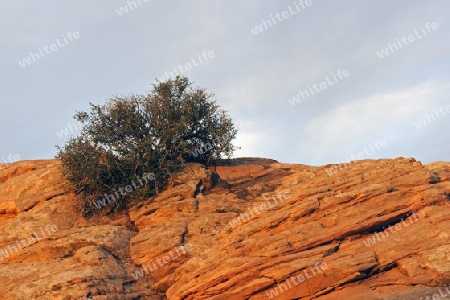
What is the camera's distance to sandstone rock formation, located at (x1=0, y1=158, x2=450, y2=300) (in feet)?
52.5

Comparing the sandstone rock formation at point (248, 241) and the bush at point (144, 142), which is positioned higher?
the bush at point (144, 142)

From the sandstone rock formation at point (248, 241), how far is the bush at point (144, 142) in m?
1.12

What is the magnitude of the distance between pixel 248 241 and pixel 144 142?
9.72 m

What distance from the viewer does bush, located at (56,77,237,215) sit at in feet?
80.2

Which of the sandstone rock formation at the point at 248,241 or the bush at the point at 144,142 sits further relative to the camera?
the bush at the point at 144,142

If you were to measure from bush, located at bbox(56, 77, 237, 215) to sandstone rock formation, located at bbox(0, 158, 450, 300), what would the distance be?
1.12 m

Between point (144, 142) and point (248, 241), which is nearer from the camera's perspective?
point (248, 241)

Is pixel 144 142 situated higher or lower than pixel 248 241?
higher

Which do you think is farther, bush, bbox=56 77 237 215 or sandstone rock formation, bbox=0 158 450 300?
bush, bbox=56 77 237 215

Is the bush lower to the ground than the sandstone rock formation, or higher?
higher

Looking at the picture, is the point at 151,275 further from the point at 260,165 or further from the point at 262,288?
the point at 260,165

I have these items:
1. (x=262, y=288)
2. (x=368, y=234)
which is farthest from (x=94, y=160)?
(x=368, y=234)

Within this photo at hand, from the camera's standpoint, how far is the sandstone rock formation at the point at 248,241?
16016 millimetres

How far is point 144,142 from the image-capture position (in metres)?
25.4
